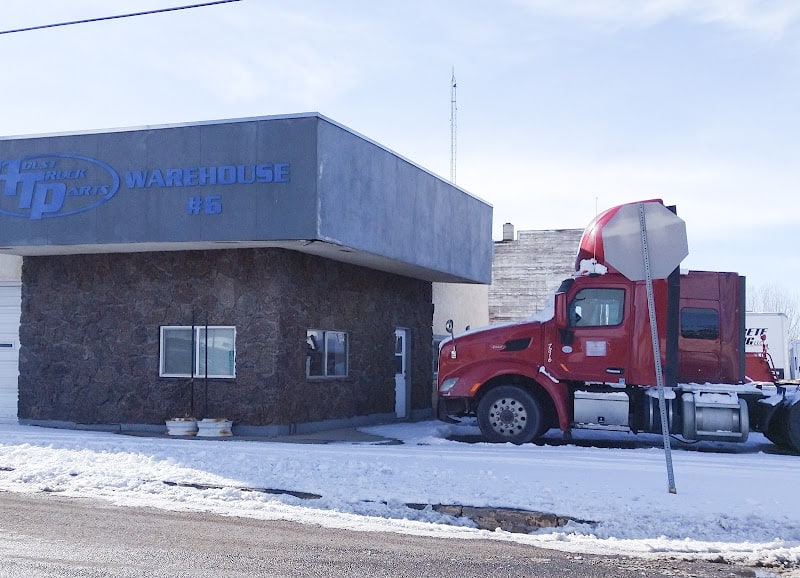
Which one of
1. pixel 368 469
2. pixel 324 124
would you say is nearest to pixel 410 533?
pixel 368 469

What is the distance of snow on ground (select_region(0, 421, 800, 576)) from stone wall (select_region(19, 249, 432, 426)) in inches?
68.5

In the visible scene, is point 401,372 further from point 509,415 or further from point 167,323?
point 509,415

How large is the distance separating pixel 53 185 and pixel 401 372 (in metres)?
9.31

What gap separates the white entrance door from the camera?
2161 centimetres

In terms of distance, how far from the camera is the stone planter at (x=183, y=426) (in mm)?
15953

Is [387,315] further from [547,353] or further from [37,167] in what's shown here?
[37,167]

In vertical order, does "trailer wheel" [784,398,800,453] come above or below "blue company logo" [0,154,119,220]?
below

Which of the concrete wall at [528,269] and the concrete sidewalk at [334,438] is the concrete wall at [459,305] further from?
the concrete wall at [528,269]

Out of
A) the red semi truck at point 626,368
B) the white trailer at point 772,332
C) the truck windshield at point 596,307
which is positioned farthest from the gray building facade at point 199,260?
the white trailer at point 772,332

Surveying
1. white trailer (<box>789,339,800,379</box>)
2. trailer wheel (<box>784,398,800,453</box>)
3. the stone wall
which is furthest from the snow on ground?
white trailer (<box>789,339,800,379</box>)

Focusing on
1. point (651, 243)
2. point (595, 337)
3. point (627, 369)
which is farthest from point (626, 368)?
point (651, 243)

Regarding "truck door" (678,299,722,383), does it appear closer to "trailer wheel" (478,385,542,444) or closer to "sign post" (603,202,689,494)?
"trailer wheel" (478,385,542,444)

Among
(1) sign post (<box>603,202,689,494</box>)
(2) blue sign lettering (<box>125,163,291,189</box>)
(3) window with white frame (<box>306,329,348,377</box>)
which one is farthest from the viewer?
(3) window with white frame (<box>306,329,348,377</box>)

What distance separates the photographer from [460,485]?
34.2 feet
